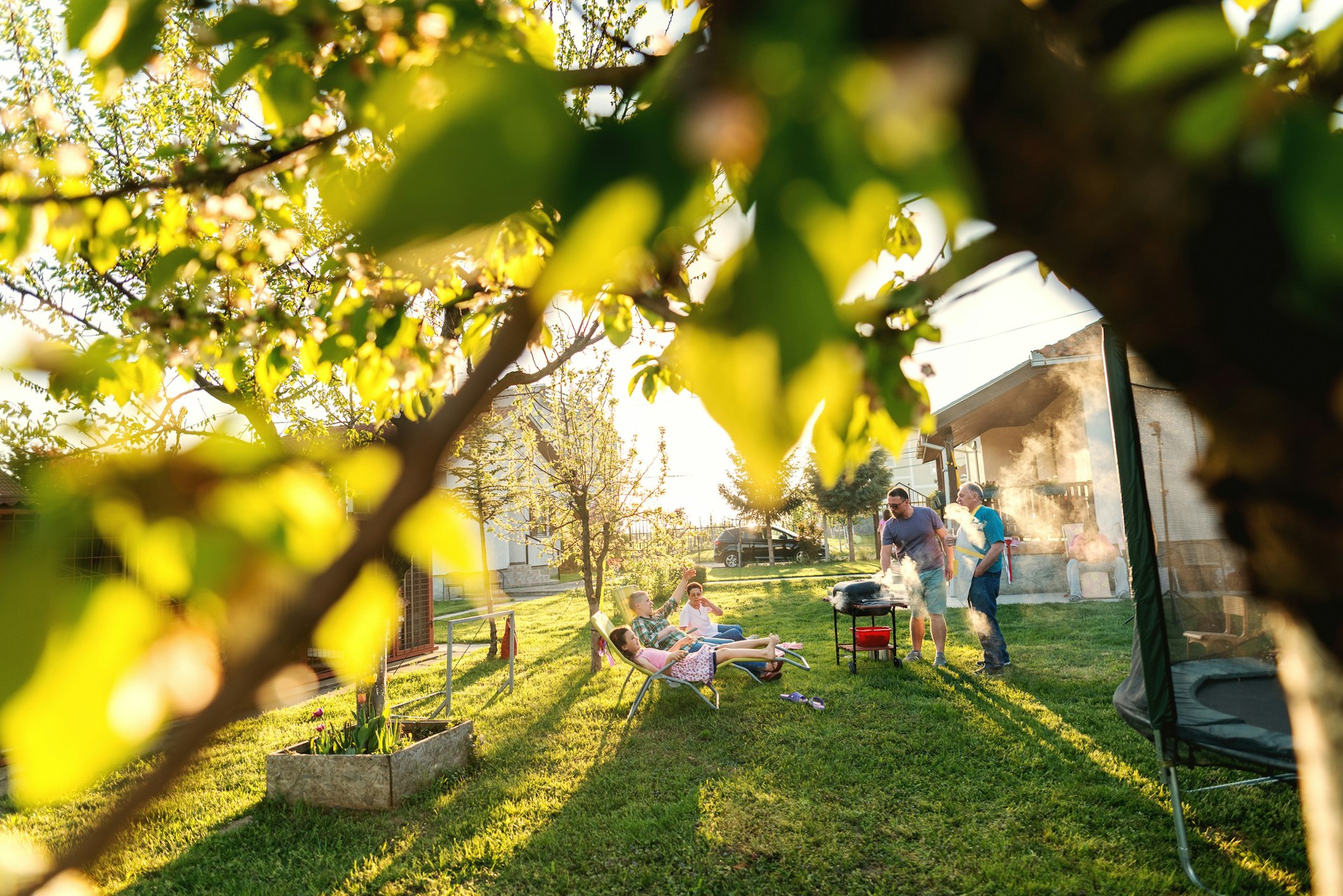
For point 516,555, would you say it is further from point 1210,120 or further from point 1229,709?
point 1210,120

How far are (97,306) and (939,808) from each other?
6142mm

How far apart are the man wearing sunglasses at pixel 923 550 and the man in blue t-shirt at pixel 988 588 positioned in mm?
364

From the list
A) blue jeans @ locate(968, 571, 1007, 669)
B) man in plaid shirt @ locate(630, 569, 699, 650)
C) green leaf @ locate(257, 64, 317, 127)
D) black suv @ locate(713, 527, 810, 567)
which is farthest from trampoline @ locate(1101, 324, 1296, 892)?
black suv @ locate(713, 527, 810, 567)

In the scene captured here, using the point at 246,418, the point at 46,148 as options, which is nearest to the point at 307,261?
the point at 46,148

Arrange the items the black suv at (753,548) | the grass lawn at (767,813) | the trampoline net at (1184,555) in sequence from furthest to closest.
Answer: the black suv at (753,548), the trampoline net at (1184,555), the grass lawn at (767,813)

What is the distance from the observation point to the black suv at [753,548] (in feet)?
86.1

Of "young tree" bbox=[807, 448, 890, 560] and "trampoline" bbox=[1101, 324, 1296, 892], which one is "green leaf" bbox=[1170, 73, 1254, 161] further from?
"young tree" bbox=[807, 448, 890, 560]

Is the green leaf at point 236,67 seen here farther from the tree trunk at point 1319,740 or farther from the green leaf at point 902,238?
the green leaf at point 902,238

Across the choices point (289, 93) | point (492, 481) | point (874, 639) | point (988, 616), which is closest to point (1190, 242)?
point (289, 93)

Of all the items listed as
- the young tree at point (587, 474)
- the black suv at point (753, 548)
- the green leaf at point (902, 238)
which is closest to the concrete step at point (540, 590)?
the black suv at point (753, 548)

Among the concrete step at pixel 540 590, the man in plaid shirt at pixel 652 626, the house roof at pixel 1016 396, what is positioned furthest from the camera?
the concrete step at pixel 540 590

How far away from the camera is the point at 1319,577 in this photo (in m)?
0.40

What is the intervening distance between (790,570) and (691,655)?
17.4 meters

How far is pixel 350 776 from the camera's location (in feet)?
15.1
